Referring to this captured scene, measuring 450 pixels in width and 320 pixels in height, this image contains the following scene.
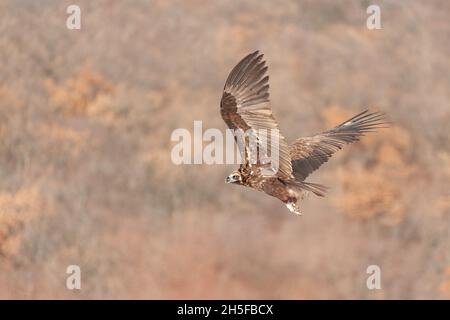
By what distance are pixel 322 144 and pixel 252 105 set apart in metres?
1.95

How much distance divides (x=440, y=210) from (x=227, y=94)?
18.2 meters

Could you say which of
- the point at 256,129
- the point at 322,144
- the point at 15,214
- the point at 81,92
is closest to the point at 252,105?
the point at 256,129

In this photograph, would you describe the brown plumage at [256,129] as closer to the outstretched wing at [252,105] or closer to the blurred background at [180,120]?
the outstretched wing at [252,105]

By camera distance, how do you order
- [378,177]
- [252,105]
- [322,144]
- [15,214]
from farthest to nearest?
[378,177] < [15,214] < [322,144] < [252,105]

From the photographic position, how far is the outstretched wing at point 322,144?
1019 centimetres

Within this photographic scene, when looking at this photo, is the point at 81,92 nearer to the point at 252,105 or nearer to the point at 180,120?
the point at 180,120

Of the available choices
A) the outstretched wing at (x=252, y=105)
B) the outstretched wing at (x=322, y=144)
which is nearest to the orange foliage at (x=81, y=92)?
the outstretched wing at (x=322, y=144)

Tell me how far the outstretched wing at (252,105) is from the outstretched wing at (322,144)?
1.21 meters

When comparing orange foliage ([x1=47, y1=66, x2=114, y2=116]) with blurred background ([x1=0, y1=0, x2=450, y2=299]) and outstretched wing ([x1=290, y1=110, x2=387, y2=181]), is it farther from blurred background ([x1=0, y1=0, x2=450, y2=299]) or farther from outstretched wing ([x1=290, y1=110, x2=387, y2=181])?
outstretched wing ([x1=290, y1=110, x2=387, y2=181])

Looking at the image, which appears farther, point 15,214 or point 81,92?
point 81,92

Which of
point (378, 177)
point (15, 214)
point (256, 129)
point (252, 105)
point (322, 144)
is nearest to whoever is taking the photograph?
point (256, 129)

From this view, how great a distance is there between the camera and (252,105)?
8.98 metres

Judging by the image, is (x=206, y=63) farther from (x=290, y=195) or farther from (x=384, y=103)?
(x=290, y=195)

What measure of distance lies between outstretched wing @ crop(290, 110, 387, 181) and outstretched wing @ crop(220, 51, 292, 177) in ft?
3.99
